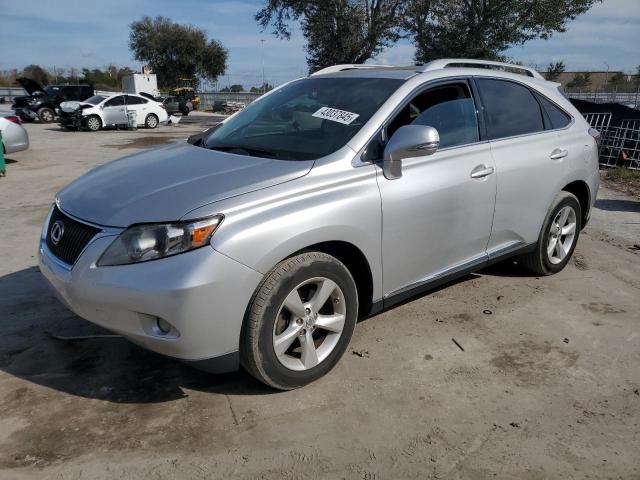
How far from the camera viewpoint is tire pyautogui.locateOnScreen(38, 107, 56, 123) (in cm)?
2525

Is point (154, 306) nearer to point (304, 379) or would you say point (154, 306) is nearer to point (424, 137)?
point (304, 379)

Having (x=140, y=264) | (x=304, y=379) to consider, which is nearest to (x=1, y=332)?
(x=140, y=264)

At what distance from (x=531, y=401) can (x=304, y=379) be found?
128 cm

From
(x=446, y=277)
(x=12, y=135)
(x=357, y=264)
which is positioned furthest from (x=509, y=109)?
(x=12, y=135)

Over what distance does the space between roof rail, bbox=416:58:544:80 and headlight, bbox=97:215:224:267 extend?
81.1 inches

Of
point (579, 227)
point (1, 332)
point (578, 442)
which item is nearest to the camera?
point (578, 442)

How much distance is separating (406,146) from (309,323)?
3.77 feet

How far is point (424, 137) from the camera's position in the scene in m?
3.06

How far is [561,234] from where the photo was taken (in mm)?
4812

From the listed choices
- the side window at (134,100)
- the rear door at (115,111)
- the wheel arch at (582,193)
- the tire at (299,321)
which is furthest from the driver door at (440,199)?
the side window at (134,100)

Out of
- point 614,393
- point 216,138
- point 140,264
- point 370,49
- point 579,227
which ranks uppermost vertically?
point 370,49

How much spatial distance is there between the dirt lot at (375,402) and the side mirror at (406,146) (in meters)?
1.21

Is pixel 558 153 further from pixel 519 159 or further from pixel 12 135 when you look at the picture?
pixel 12 135

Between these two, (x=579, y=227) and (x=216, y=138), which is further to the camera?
(x=579, y=227)
